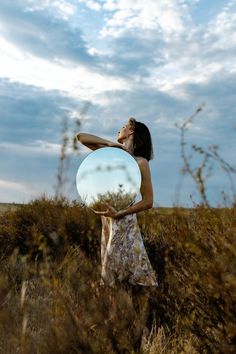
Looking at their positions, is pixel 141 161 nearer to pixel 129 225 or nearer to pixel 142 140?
pixel 142 140

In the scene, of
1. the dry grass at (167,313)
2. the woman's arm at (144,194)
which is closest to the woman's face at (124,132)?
the woman's arm at (144,194)

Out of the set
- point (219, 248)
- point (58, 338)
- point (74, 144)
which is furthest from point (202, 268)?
point (74, 144)

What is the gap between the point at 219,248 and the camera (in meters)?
3.73

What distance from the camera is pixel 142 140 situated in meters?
5.04

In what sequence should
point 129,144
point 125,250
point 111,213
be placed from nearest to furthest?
point 111,213 < point 125,250 < point 129,144

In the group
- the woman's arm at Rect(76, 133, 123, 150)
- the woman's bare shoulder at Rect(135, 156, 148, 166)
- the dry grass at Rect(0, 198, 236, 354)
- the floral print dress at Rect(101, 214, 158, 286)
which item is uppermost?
the woman's arm at Rect(76, 133, 123, 150)

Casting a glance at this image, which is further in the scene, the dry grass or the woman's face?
the woman's face

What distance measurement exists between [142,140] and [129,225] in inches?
27.1

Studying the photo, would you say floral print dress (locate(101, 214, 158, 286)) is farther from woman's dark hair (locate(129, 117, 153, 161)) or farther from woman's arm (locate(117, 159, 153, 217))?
woman's dark hair (locate(129, 117, 153, 161))

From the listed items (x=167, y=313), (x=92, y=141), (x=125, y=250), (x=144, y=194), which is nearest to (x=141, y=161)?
(x=144, y=194)

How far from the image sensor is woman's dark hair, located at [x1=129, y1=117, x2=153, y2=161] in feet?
16.5

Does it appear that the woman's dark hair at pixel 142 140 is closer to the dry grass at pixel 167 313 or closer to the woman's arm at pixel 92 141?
the woman's arm at pixel 92 141

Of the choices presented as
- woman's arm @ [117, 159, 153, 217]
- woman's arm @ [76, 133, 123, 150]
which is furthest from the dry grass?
woman's arm @ [76, 133, 123, 150]

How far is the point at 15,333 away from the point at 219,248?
5.19 ft
